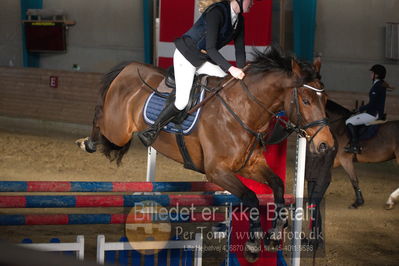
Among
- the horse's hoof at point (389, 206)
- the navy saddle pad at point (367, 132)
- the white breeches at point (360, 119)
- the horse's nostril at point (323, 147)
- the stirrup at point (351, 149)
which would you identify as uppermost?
the horse's nostril at point (323, 147)

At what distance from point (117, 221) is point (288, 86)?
4.45 ft

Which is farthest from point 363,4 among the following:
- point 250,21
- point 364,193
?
point 364,193

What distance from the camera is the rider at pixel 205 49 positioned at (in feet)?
13.6

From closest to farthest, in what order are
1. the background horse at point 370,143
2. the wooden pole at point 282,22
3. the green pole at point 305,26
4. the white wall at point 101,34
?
the background horse at point 370,143 → the wooden pole at point 282,22 → the green pole at point 305,26 → the white wall at point 101,34

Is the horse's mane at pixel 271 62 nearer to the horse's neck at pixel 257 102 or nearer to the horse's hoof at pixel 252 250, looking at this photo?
the horse's neck at pixel 257 102

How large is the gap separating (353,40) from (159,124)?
7345mm

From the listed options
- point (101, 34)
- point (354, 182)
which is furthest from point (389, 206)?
point (101, 34)

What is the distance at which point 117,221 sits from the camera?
12.2 feet

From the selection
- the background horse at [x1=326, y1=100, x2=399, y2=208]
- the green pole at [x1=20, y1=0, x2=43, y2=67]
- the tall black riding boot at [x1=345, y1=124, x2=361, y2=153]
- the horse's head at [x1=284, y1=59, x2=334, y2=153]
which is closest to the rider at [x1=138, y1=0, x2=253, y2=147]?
the horse's head at [x1=284, y1=59, x2=334, y2=153]

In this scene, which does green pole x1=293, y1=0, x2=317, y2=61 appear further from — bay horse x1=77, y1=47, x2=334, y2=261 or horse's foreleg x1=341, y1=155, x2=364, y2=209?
bay horse x1=77, y1=47, x2=334, y2=261

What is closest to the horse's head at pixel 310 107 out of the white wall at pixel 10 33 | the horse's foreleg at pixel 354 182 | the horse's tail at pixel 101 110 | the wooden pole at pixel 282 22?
the horse's tail at pixel 101 110

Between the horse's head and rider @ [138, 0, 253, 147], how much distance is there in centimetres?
36

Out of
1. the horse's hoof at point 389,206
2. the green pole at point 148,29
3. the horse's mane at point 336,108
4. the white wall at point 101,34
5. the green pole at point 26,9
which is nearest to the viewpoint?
the horse's hoof at point 389,206

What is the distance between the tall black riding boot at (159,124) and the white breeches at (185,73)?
0.21 feet
